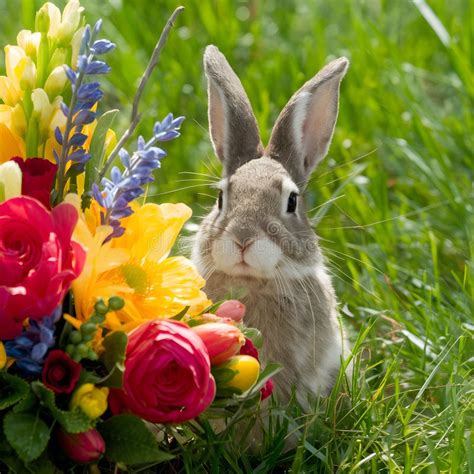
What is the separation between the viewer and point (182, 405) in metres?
2.52

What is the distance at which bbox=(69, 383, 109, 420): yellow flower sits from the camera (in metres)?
2.45

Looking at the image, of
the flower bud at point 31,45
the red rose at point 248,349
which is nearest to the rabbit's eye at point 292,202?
the red rose at point 248,349

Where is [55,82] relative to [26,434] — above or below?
above

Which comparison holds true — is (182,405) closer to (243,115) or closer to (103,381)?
(103,381)

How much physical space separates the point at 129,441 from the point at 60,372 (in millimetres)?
226

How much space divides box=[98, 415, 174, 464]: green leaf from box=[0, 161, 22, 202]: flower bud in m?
0.58

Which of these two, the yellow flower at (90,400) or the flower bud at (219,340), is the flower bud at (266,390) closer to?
the flower bud at (219,340)

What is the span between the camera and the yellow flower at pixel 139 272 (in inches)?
101

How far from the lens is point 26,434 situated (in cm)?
241

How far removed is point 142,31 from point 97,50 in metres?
2.98

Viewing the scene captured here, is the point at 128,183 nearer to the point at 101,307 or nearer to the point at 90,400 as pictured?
Result: the point at 101,307

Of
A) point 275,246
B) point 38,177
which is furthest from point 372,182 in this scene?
point 38,177

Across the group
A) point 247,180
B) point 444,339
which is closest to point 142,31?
point 247,180

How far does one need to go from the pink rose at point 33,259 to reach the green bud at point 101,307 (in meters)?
0.08
